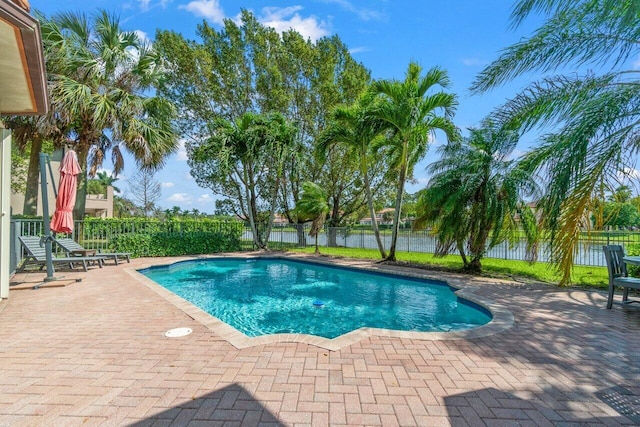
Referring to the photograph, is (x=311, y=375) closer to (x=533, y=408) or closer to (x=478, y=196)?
(x=533, y=408)

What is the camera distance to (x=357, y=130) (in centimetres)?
1177

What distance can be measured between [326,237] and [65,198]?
46.7ft

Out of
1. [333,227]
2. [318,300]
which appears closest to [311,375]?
[318,300]

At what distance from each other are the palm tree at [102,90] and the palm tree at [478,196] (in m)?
10.4

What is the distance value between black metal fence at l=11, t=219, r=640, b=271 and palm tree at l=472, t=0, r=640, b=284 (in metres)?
1.18

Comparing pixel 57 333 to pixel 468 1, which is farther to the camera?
pixel 468 1

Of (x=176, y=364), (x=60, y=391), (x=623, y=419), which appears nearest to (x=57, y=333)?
(x=60, y=391)

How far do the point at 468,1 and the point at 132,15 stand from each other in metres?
11.8

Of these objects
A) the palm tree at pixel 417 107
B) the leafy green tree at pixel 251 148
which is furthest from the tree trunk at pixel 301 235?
the palm tree at pixel 417 107

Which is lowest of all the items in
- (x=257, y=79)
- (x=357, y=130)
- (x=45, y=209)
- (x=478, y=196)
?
(x=45, y=209)

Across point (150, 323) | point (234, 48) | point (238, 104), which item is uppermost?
point (234, 48)

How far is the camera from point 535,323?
4516 mm

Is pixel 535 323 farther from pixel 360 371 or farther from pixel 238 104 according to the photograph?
pixel 238 104

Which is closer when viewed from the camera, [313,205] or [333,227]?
[313,205]
